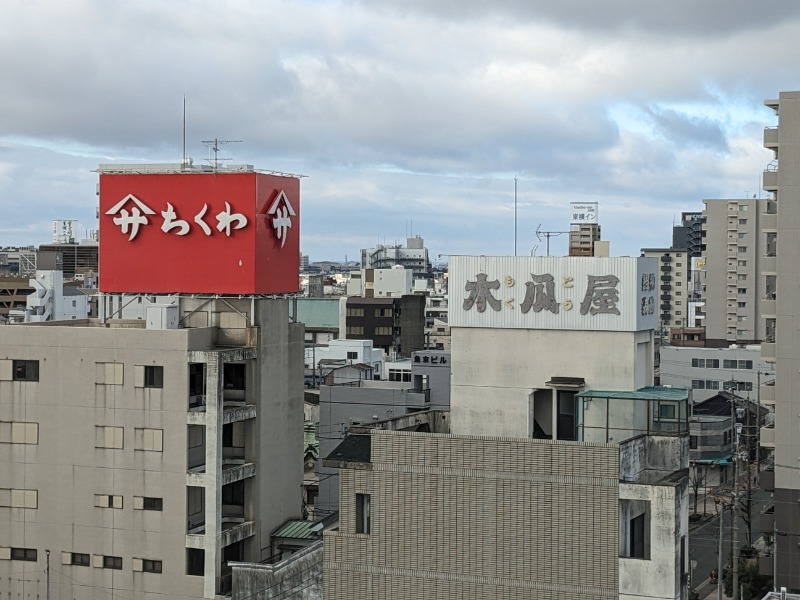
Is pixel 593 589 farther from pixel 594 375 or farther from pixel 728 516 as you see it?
pixel 728 516

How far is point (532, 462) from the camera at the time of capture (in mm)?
42906

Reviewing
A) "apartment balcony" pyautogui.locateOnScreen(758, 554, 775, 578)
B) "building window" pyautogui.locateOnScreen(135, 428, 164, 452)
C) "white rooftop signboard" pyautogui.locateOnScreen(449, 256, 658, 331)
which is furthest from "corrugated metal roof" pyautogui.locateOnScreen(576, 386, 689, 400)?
"apartment balcony" pyautogui.locateOnScreen(758, 554, 775, 578)

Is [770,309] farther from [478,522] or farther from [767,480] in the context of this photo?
[478,522]

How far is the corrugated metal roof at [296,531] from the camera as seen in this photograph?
6266 centimetres

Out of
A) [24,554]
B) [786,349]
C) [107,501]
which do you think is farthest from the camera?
[786,349]

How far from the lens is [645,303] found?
48.2 m

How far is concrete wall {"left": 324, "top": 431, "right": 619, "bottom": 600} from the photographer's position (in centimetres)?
4225

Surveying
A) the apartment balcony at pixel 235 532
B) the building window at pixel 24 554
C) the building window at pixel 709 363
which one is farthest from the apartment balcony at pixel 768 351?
the building window at pixel 709 363

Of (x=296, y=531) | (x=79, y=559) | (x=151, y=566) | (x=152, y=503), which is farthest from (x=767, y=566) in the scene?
(x=79, y=559)

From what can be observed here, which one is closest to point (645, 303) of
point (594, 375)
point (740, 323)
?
point (594, 375)

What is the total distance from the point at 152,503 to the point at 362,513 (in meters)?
15.9

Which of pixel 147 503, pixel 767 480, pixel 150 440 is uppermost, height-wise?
pixel 150 440

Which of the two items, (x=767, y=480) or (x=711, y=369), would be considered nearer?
(x=767, y=480)

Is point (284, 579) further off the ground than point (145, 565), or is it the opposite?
point (284, 579)
